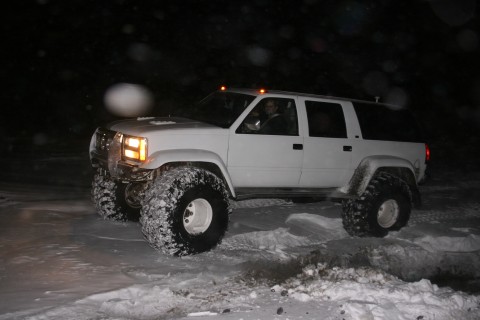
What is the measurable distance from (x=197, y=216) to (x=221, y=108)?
64.9 inches

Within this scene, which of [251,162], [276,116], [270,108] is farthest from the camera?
[270,108]

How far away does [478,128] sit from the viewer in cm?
3073

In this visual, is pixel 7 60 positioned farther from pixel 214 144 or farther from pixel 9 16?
pixel 214 144

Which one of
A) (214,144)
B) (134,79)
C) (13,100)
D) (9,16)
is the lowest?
(214,144)

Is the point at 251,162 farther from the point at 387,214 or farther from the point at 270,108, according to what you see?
the point at 387,214

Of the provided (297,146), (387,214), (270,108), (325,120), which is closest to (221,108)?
(270,108)

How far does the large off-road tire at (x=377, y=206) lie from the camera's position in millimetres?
7547

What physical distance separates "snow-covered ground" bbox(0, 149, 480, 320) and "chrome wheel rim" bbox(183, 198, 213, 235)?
37 cm

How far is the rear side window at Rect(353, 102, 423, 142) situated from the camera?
7.89 meters

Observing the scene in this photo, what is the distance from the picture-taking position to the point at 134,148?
6.10 meters

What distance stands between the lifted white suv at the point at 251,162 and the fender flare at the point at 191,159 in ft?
0.04

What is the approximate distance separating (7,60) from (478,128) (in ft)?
88.5

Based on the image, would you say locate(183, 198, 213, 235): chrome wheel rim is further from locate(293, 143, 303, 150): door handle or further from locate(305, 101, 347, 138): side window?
locate(305, 101, 347, 138): side window

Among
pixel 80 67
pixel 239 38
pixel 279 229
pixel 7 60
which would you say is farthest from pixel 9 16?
pixel 279 229
